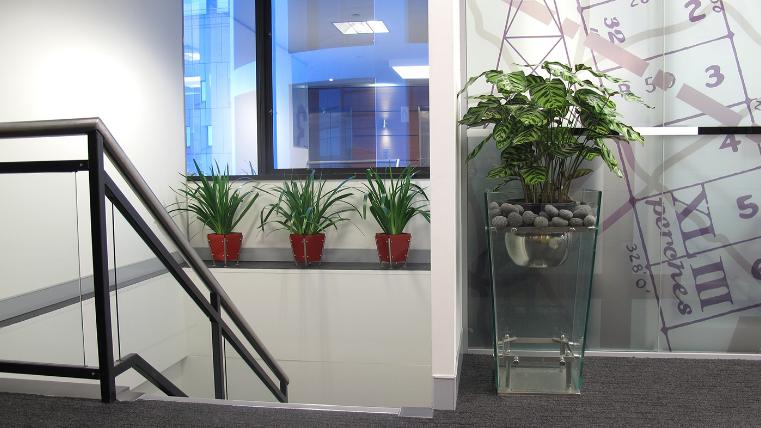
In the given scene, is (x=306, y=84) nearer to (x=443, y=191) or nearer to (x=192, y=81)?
(x=192, y=81)

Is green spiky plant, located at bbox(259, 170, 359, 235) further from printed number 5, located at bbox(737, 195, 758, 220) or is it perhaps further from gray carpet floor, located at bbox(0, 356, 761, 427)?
printed number 5, located at bbox(737, 195, 758, 220)

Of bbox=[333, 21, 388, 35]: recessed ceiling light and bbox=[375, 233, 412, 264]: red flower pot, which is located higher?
bbox=[333, 21, 388, 35]: recessed ceiling light

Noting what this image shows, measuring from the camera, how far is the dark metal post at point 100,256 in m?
1.88

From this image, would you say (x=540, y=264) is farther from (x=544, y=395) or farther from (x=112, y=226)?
(x=112, y=226)

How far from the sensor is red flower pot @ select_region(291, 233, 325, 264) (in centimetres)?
409

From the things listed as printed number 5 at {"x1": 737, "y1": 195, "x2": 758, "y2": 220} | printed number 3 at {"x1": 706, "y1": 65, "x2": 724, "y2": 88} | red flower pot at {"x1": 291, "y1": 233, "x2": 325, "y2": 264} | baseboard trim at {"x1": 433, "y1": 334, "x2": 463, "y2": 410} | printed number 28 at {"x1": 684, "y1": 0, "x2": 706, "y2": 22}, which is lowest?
baseboard trim at {"x1": 433, "y1": 334, "x2": 463, "y2": 410}

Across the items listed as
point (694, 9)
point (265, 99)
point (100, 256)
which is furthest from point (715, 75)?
point (265, 99)

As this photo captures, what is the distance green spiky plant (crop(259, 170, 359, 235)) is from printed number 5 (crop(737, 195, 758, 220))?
218cm

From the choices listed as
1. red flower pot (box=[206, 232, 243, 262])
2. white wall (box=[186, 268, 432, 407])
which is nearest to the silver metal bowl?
white wall (box=[186, 268, 432, 407])

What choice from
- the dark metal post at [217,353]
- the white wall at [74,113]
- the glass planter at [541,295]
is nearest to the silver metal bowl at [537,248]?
the glass planter at [541,295]

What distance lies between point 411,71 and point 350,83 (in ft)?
1.37

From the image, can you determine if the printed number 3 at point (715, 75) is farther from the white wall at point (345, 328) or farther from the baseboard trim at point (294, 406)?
the white wall at point (345, 328)

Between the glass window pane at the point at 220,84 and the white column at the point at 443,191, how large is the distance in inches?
109

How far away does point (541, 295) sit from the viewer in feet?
7.55
